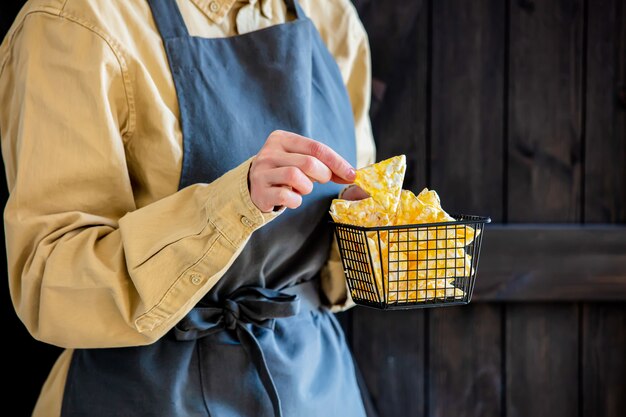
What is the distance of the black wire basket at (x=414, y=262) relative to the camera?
902mm

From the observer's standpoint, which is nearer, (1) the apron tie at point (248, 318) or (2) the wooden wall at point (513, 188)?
(1) the apron tie at point (248, 318)

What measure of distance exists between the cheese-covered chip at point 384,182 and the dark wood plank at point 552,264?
1.91 feet

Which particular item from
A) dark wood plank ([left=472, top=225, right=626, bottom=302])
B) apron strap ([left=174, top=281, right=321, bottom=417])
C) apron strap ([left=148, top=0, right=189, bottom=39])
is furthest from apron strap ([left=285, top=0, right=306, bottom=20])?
dark wood plank ([left=472, top=225, right=626, bottom=302])

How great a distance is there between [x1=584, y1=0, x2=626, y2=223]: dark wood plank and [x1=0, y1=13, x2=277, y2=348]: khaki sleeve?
3.03 ft

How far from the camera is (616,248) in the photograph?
58.0 inches

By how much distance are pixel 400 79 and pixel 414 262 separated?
678 mm

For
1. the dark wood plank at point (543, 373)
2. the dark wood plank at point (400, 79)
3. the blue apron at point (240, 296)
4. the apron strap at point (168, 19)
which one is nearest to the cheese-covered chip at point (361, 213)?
the blue apron at point (240, 296)

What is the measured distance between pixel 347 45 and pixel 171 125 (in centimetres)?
46

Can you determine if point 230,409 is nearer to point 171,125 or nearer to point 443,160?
point 171,125

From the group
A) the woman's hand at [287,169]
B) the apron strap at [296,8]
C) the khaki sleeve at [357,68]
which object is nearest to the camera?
the woman's hand at [287,169]

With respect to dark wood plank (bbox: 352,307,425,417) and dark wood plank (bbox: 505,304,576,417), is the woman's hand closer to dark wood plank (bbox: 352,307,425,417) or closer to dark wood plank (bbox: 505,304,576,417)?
dark wood plank (bbox: 352,307,425,417)

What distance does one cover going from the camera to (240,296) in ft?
3.53

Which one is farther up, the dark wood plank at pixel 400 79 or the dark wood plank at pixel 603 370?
the dark wood plank at pixel 400 79

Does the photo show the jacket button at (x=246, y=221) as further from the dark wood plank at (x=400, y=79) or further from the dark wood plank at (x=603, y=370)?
the dark wood plank at (x=603, y=370)
